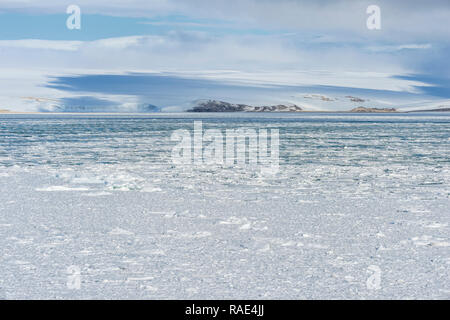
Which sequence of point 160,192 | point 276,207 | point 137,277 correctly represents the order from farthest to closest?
1. point 160,192
2. point 276,207
3. point 137,277

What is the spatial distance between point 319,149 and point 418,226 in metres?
10.4

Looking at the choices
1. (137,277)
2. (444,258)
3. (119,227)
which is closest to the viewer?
(137,277)

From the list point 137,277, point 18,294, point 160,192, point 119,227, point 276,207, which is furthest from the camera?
point 160,192

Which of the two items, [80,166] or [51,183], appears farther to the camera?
[80,166]

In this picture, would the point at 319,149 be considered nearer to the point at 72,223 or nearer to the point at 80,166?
the point at 80,166

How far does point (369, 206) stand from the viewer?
288 inches

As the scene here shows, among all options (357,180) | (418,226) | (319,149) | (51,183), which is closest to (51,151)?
(51,183)

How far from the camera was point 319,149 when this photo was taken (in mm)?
16469

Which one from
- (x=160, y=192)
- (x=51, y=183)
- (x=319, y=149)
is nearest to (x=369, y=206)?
(x=160, y=192)

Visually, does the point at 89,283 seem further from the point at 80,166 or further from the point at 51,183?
the point at 80,166

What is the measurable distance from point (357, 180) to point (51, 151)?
10.2m

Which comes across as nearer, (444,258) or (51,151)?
(444,258)
